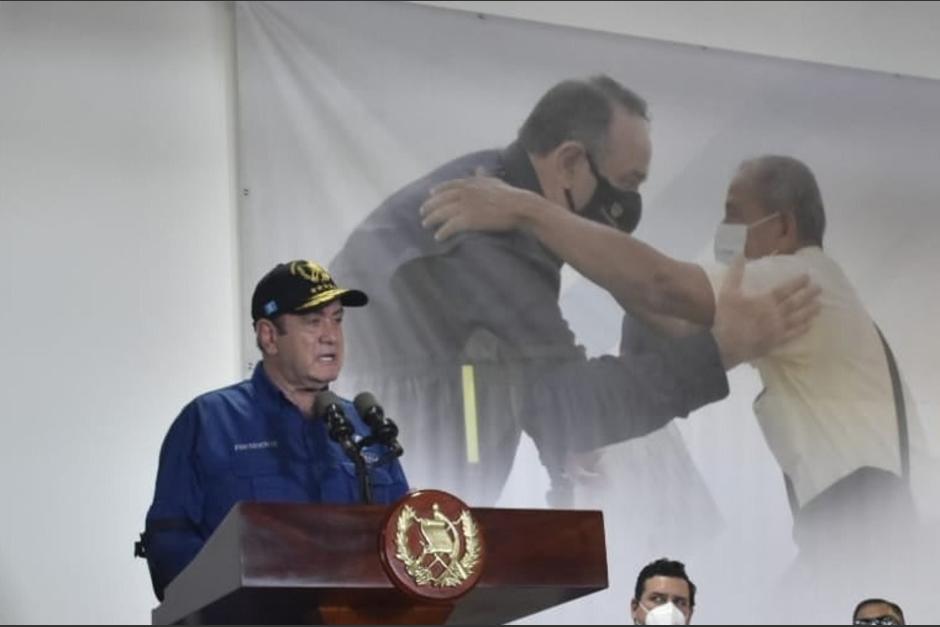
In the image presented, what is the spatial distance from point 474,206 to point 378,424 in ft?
5.15

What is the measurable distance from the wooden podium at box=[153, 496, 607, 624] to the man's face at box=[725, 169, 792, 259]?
1965 millimetres

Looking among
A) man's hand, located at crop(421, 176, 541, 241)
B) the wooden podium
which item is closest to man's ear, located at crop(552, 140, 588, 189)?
man's hand, located at crop(421, 176, 541, 241)

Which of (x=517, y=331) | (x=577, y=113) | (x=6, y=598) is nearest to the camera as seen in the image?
(x=6, y=598)

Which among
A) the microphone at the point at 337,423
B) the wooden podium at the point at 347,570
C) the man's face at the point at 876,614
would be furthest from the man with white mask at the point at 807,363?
the wooden podium at the point at 347,570

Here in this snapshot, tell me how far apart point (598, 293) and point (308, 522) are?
6.50 feet

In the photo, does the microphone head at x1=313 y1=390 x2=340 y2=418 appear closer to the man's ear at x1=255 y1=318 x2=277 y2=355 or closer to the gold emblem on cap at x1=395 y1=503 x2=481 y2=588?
the man's ear at x1=255 y1=318 x2=277 y2=355

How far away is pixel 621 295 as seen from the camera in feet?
12.3

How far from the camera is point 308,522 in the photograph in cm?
183

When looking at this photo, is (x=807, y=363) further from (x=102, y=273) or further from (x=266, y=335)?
(x=266, y=335)

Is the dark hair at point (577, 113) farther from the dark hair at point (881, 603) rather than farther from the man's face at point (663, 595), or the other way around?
the dark hair at point (881, 603)

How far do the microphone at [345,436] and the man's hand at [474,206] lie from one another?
1.41 metres

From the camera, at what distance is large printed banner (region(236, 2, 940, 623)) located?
138 inches

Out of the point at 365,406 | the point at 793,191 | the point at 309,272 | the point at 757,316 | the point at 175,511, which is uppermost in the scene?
the point at 793,191

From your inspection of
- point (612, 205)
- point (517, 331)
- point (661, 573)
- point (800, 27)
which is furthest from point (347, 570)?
point (800, 27)
